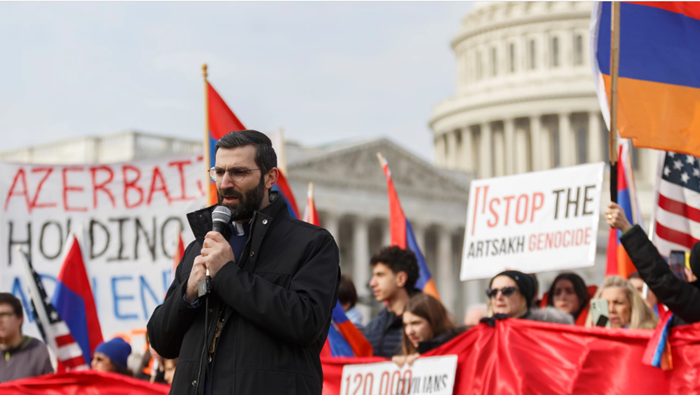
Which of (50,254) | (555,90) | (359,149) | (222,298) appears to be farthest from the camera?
(555,90)

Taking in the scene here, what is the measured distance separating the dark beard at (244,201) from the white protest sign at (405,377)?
2.86 meters

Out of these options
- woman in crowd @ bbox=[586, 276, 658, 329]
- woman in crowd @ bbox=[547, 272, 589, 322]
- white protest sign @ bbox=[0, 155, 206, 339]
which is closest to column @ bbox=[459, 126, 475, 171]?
white protest sign @ bbox=[0, 155, 206, 339]

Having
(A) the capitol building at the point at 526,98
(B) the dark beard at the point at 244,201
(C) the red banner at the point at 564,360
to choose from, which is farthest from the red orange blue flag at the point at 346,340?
(A) the capitol building at the point at 526,98

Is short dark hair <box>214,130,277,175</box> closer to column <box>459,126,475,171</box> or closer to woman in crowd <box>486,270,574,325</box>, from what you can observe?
woman in crowd <box>486,270,574,325</box>

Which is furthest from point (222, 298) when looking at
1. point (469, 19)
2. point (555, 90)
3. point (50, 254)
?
point (469, 19)

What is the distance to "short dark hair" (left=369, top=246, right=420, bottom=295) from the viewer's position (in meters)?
7.00

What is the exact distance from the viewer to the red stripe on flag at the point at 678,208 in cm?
721

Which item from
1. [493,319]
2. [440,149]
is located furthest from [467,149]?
[493,319]

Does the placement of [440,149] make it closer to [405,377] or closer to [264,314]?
[405,377]

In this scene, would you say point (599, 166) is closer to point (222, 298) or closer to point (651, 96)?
point (651, 96)

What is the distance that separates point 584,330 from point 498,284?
70 centimetres

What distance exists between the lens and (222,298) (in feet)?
11.0

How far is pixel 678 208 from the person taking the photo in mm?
7234

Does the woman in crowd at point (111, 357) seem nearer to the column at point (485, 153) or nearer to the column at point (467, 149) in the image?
the column at point (485, 153)
